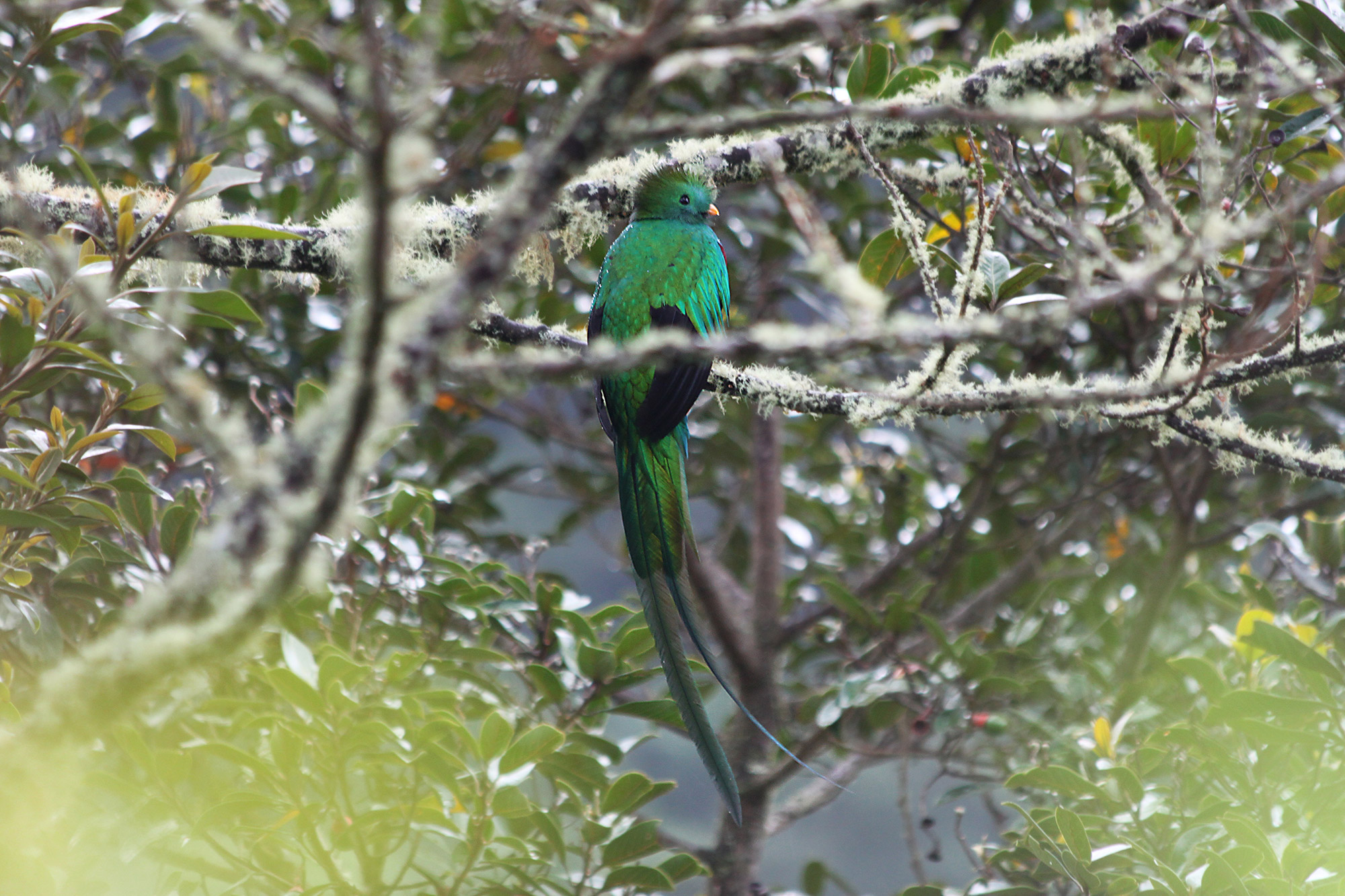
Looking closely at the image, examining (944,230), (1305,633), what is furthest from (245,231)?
(1305,633)

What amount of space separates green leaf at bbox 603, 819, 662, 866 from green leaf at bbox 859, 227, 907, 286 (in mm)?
1161

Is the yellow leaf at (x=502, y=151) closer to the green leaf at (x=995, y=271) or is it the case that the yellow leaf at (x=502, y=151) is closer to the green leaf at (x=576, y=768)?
the green leaf at (x=995, y=271)

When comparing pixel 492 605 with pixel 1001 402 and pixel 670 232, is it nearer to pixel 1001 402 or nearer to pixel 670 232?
pixel 670 232

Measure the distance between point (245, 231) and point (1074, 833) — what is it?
1.60 meters

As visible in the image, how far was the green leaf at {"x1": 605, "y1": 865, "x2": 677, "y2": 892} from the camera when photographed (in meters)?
1.72

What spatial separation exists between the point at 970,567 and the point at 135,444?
250 centimetres

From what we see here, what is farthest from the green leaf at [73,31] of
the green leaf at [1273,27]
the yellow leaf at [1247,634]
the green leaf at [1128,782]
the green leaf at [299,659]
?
the yellow leaf at [1247,634]

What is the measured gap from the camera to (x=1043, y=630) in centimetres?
290

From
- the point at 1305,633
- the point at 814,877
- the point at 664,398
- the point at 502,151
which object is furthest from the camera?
the point at 814,877

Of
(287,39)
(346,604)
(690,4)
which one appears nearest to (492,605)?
(346,604)

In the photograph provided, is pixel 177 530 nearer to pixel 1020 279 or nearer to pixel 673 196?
pixel 673 196

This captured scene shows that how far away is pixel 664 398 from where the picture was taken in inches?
65.1

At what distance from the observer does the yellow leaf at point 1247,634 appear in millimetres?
1997

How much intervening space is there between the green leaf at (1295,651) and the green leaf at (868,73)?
50.6 inches
